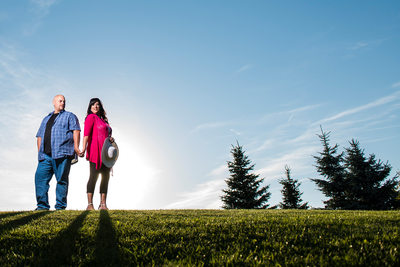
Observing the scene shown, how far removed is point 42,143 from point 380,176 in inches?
1093

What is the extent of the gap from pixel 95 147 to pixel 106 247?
15.0ft

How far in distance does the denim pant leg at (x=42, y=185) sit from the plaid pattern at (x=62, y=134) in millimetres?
332

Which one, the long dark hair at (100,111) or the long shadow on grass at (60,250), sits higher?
the long dark hair at (100,111)

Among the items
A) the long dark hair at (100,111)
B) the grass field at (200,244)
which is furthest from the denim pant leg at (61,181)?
the grass field at (200,244)

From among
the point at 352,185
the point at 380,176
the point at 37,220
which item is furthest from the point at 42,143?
the point at 380,176

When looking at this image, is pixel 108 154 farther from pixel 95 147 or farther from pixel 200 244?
pixel 200 244

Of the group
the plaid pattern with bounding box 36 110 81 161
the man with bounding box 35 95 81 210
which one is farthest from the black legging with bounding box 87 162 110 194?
the plaid pattern with bounding box 36 110 81 161

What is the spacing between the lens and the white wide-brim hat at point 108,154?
743cm

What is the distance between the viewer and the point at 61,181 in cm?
725

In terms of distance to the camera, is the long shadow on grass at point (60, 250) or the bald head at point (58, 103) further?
the bald head at point (58, 103)

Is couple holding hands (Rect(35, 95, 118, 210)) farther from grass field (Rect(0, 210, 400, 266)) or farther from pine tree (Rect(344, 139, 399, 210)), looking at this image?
pine tree (Rect(344, 139, 399, 210))

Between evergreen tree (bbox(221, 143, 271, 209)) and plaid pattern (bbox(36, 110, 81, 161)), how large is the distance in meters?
18.7

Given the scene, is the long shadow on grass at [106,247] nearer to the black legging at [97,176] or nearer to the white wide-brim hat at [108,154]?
the black legging at [97,176]

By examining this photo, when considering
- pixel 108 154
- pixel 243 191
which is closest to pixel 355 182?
pixel 243 191
